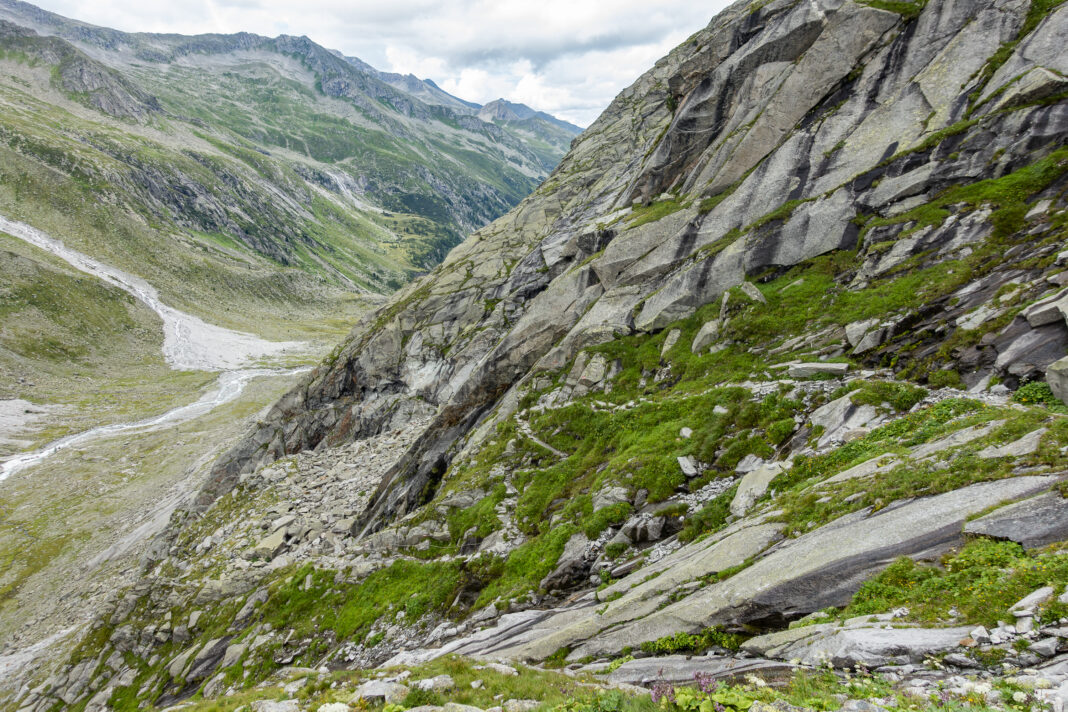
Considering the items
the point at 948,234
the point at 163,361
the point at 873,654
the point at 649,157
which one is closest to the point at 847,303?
the point at 948,234

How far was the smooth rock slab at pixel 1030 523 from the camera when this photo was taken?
8.61m

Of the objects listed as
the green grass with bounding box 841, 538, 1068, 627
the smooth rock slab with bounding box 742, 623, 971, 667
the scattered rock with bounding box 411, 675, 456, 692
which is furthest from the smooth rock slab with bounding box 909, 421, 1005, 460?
the scattered rock with bounding box 411, 675, 456, 692

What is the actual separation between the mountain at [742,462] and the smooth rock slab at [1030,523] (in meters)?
0.05

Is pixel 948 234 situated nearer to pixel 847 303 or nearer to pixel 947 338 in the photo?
pixel 847 303

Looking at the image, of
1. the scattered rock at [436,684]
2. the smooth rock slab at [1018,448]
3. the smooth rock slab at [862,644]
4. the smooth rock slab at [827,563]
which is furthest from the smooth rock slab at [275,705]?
the smooth rock slab at [1018,448]

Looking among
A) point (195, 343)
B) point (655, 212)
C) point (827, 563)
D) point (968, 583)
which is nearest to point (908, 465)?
point (827, 563)

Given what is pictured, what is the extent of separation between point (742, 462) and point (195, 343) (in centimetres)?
17277

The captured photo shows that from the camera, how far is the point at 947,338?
57.4 feet

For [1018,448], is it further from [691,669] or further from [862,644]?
[691,669]

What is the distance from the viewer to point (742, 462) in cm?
1845

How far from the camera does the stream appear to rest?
387 ft

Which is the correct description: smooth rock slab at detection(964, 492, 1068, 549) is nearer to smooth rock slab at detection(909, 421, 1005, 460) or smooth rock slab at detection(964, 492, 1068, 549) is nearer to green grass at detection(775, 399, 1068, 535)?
green grass at detection(775, 399, 1068, 535)

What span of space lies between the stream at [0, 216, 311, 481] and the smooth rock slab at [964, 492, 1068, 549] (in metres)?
125

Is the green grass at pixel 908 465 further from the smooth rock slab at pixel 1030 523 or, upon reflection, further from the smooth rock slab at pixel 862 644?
the smooth rock slab at pixel 862 644
